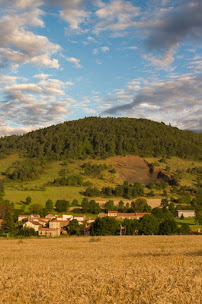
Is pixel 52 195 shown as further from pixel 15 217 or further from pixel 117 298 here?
pixel 117 298

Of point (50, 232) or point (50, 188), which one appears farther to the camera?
point (50, 188)

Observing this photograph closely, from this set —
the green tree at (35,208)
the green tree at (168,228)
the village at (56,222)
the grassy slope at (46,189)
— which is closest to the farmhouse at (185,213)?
the village at (56,222)

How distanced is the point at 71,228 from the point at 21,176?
103 m

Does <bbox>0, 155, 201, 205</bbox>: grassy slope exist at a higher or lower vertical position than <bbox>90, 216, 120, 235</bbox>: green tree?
higher

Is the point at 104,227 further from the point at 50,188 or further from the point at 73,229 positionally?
the point at 50,188

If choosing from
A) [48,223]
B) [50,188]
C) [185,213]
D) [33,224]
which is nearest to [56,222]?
[48,223]

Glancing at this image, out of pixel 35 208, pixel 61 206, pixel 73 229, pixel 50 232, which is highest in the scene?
pixel 61 206

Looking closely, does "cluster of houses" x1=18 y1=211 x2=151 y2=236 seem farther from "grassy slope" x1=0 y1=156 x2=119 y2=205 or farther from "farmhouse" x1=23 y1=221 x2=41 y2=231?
"grassy slope" x1=0 y1=156 x2=119 y2=205

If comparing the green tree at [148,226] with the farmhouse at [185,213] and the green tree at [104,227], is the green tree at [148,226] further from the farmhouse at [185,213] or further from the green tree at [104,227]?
the farmhouse at [185,213]

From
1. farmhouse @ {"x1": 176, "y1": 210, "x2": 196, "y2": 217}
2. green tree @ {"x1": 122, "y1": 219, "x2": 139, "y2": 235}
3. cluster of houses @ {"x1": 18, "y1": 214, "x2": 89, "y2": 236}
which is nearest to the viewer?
green tree @ {"x1": 122, "y1": 219, "x2": 139, "y2": 235}

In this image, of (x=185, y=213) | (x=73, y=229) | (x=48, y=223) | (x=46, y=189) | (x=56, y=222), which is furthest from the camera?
(x=46, y=189)

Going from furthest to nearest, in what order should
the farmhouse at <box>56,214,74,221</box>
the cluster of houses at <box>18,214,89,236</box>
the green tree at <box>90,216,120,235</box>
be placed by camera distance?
the farmhouse at <box>56,214,74,221</box> → the cluster of houses at <box>18,214,89,236</box> → the green tree at <box>90,216,120,235</box>

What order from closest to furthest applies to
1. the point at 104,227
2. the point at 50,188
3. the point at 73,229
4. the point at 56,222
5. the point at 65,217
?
1. the point at 104,227
2. the point at 73,229
3. the point at 56,222
4. the point at 65,217
5. the point at 50,188

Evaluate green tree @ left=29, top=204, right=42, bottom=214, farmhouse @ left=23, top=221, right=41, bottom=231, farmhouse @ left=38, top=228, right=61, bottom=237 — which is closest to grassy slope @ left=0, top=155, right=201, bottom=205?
green tree @ left=29, top=204, right=42, bottom=214
